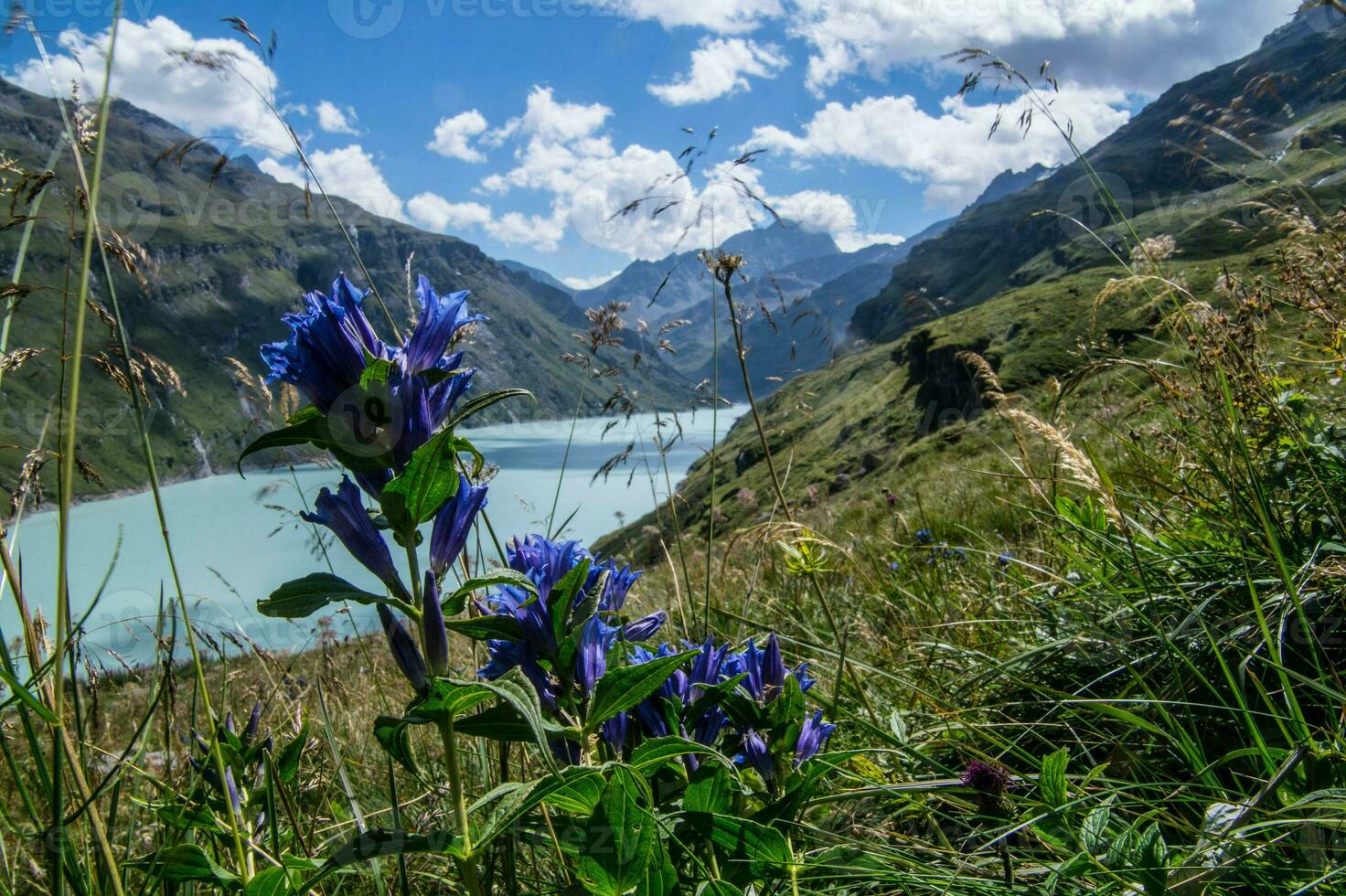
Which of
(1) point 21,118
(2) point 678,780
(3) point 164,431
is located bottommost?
(2) point 678,780

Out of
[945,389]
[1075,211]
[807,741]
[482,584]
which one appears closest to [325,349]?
[482,584]

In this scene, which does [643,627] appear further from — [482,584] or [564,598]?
[482,584]

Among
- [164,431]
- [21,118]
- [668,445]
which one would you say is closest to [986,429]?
[668,445]

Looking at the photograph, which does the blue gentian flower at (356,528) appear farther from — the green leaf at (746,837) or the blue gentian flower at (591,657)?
the green leaf at (746,837)

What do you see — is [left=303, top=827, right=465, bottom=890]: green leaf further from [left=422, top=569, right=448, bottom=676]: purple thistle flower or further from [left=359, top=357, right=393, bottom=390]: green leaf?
[left=359, top=357, right=393, bottom=390]: green leaf

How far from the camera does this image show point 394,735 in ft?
3.67

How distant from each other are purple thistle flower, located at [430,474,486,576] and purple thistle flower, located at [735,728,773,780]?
656 mm

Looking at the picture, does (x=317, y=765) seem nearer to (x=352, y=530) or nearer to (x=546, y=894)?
(x=546, y=894)

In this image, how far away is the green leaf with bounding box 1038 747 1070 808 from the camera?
1.42m

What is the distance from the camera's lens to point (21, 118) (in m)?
186

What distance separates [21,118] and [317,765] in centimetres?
25344

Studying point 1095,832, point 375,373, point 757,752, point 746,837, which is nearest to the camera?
point 375,373

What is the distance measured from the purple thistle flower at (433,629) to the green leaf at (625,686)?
0.79ft

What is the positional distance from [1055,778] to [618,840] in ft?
2.81
